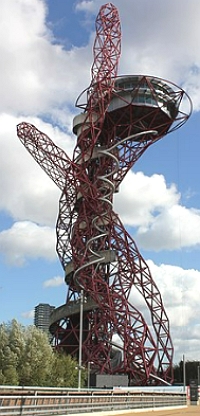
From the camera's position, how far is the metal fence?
21.8 metres

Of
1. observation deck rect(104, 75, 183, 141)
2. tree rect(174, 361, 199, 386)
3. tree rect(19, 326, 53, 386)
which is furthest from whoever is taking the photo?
tree rect(174, 361, 199, 386)

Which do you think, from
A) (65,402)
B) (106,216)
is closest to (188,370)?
(106,216)

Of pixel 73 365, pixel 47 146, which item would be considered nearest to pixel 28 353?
pixel 73 365

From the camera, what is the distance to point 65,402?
2630 centimetres

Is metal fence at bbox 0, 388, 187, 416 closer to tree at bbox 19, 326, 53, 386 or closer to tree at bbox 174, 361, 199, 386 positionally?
tree at bbox 19, 326, 53, 386

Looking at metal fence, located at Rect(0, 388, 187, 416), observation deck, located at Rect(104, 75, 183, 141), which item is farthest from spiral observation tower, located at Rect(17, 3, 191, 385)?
metal fence, located at Rect(0, 388, 187, 416)

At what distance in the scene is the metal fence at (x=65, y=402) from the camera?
21.8 meters

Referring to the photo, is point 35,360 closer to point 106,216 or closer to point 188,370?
point 106,216

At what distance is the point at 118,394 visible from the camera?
34938mm

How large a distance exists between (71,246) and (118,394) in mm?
34316

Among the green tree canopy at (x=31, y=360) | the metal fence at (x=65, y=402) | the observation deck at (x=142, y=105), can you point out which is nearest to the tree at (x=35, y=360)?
the green tree canopy at (x=31, y=360)

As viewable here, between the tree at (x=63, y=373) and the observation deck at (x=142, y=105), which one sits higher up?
→ the observation deck at (x=142, y=105)

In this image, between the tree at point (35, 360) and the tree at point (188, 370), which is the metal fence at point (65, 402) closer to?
the tree at point (35, 360)

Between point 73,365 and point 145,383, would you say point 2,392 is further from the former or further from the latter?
point 145,383
